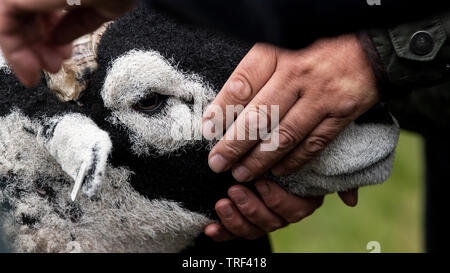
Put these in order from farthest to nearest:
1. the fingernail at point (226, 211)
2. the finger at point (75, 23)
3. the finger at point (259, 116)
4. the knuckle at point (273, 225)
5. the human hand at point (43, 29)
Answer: the knuckle at point (273, 225) < the fingernail at point (226, 211) < the finger at point (259, 116) < the finger at point (75, 23) < the human hand at point (43, 29)

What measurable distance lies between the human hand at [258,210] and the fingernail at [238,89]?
0.34 meters

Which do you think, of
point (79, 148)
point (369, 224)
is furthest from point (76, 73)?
point (369, 224)

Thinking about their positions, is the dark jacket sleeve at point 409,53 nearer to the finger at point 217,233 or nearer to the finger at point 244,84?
the finger at point 244,84

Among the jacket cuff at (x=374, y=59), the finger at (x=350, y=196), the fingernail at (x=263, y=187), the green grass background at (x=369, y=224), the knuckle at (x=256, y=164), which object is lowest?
the green grass background at (x=369, y=224)

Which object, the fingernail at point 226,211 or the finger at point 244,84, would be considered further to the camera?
the fingernail at point 226,211

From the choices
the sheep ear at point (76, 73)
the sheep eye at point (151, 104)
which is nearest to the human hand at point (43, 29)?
the sheep ear at point (76, 73)

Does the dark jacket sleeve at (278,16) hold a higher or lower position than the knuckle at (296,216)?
higher

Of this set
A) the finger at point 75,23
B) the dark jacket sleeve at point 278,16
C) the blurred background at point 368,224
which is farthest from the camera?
the blurred background at point 368,224

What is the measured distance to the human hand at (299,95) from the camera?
185 centimetres

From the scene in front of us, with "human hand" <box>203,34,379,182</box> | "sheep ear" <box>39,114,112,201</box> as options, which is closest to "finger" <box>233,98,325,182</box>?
"human hand" <box>203,34,379,182</box>

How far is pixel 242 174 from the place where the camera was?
203 cm

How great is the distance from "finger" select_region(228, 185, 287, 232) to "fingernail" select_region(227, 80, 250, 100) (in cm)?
35

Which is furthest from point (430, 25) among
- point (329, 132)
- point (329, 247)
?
point (329, 247)
